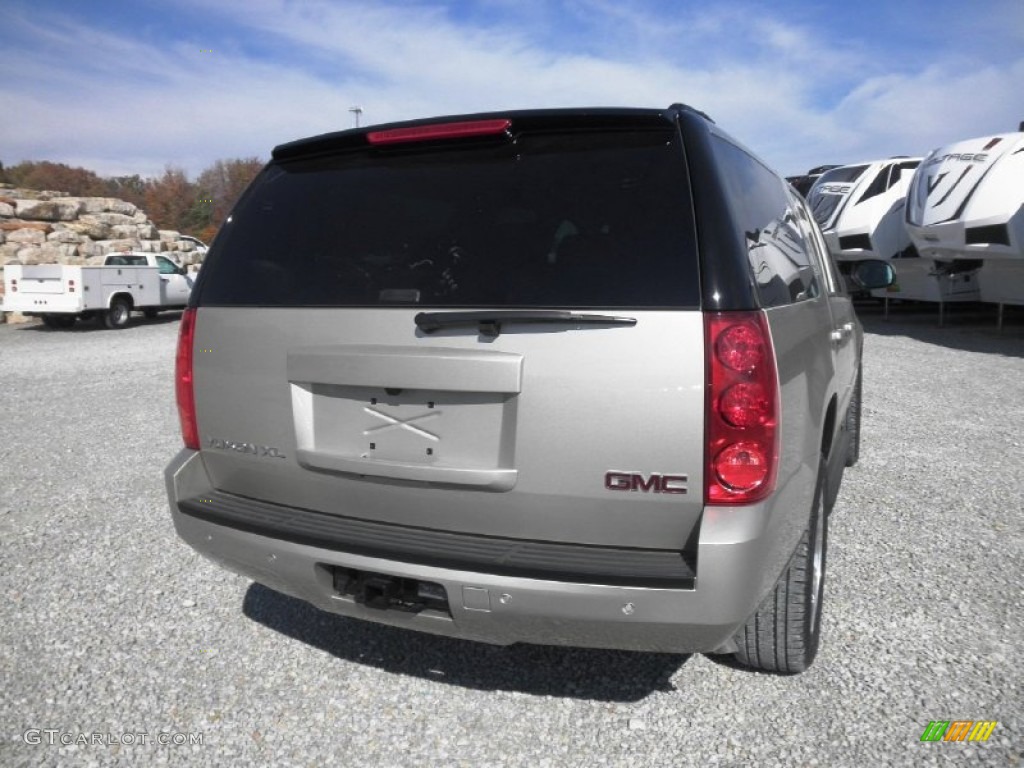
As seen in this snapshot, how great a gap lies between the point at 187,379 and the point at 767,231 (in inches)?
80.5

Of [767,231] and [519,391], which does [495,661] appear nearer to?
[519,391]

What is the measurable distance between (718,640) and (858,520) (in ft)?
8.78

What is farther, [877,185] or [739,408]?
[877,185]

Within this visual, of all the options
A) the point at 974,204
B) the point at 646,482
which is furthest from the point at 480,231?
the point at 974,204

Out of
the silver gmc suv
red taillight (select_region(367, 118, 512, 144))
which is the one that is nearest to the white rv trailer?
the silver gmc suv

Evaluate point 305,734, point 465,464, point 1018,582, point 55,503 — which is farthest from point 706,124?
point 55,503

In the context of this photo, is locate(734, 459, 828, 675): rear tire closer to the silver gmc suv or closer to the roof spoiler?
the silver gmc suv

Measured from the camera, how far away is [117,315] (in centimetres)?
1681

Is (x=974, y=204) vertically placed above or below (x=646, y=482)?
above

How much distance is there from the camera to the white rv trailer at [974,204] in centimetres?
996

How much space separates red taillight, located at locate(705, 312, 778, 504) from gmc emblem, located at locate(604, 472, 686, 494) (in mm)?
74

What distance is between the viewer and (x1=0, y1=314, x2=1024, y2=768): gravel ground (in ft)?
7.66

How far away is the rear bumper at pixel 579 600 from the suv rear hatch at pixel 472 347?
0.05 metres
